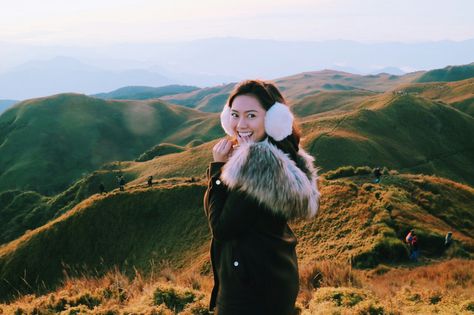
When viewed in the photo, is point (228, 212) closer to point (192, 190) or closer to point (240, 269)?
point (240, 269)

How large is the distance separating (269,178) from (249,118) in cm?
81

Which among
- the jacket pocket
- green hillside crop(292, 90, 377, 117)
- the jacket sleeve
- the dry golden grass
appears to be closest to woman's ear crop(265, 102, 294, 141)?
the jacket sleeve

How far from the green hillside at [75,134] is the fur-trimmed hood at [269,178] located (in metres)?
108

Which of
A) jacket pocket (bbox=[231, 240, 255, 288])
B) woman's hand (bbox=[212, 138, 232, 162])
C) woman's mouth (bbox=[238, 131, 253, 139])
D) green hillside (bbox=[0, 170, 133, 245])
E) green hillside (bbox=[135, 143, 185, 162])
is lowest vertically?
green hillside (bbox=[0, 170, 133, 245])

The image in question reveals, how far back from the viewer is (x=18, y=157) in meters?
119

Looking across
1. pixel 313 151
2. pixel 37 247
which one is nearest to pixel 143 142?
pixel 313 151

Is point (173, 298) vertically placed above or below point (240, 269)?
below

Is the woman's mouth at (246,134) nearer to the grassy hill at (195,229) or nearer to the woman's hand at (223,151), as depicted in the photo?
the woman's hand at (223,151)

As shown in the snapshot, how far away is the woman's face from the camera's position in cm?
418

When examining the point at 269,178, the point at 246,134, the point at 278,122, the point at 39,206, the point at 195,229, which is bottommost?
the point at 39,206

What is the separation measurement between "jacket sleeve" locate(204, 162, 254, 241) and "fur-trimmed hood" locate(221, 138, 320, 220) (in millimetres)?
108

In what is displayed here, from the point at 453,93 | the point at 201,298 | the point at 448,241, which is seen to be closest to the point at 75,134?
the point at 453,93

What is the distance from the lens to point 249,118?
4184mm

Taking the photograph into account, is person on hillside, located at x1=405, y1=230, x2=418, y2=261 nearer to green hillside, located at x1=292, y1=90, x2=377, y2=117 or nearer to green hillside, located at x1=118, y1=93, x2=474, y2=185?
green hillside, located at x1=118, y1=93, x2=474, y2=185
